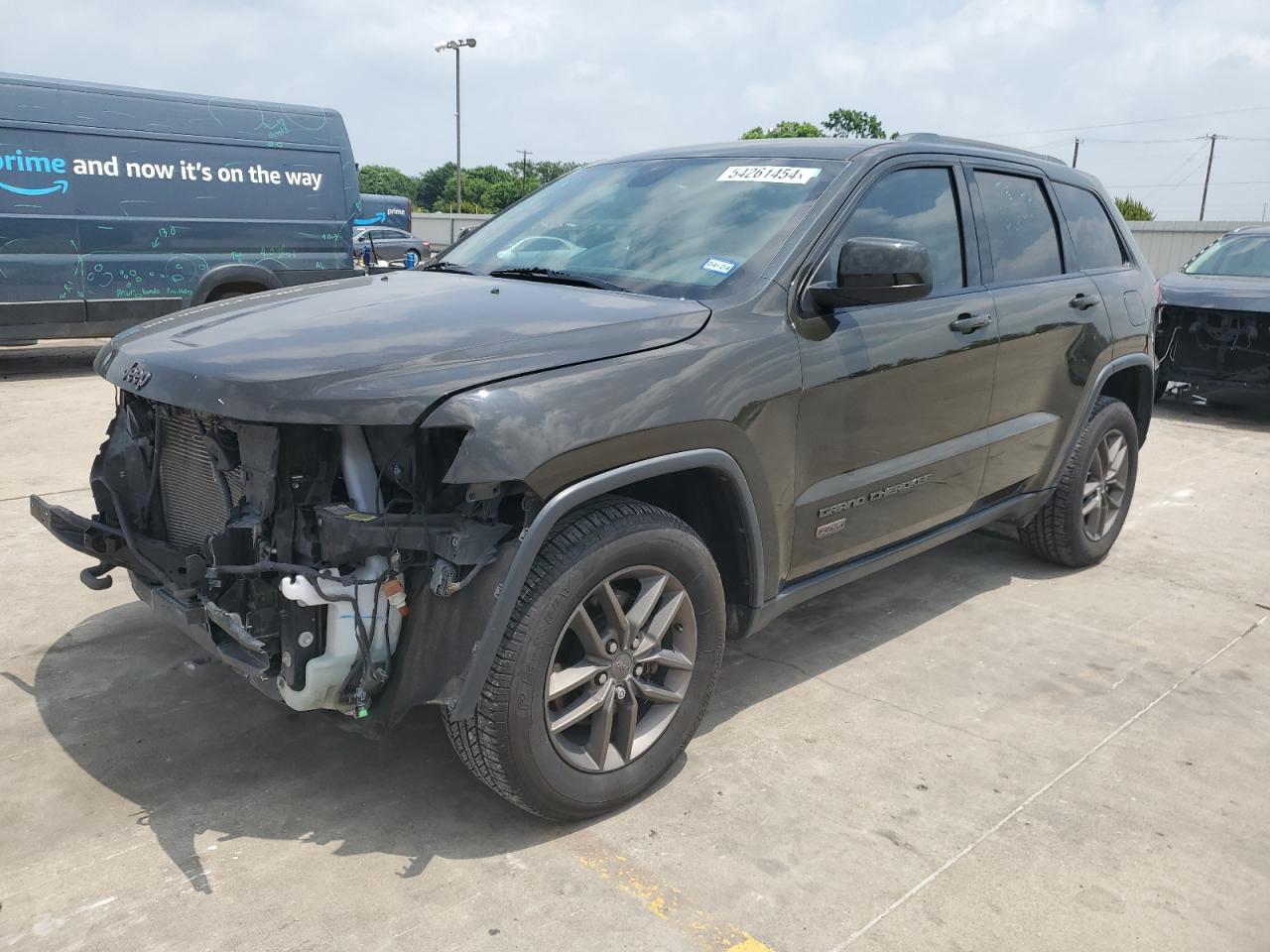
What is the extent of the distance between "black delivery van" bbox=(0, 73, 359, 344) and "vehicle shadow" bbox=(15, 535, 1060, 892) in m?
6.50

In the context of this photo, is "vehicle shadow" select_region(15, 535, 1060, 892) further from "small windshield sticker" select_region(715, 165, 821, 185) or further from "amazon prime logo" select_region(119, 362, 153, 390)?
"small windshield sticker" select_region(715, 165, 821, 185)

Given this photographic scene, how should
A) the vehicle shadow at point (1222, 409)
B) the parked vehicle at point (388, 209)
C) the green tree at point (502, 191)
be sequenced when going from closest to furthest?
1. the vehicle shadow at point (1222, 409)
2. the parked vehicle at point (388, 209)
3. the green tree at point (502, 191)

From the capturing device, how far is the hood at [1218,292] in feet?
29.6

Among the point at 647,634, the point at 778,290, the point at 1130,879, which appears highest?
the point at 778,290

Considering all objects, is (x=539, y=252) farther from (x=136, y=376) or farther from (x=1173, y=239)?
(x=1173, y=239)

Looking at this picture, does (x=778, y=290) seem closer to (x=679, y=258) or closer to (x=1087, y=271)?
(x=679, y=258)

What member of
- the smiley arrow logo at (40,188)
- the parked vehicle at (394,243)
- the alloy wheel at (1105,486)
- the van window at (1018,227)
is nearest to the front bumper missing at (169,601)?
the van window at (1018,227)

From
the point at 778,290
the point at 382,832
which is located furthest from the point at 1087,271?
the point at 382,832

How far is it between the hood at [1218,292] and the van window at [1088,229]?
477cm

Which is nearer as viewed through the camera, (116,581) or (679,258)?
(679,258)

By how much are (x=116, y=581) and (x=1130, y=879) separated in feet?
13.2

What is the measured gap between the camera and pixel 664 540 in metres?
2.85

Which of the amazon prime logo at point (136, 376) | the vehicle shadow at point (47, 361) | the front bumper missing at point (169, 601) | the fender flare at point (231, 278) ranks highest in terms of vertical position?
the amazon prime logo at point (136, 376)

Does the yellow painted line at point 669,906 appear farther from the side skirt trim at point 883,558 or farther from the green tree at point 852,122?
the green tree at point 852,122
